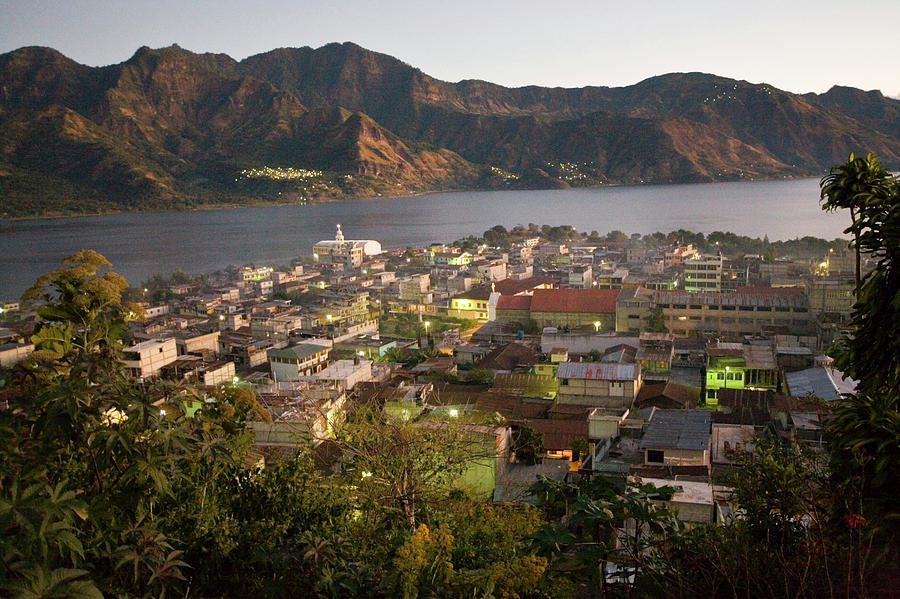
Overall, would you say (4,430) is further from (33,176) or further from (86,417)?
(33,176)

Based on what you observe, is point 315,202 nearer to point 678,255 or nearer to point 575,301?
point 678,255

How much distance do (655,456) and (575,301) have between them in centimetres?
1062

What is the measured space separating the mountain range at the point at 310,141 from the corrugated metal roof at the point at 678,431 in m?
78.2

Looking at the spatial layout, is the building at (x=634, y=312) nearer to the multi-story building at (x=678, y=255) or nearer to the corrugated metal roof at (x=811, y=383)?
the corrugated metal roof at (x=811, y=383)

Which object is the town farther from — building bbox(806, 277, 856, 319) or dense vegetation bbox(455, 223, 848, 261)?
dense vegetation bbox(455, 223, 848, 261)

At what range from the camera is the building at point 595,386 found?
33.9ft

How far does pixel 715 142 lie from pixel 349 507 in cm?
13488

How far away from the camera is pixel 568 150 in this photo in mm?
130500

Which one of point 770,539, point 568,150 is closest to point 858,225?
point 770,539

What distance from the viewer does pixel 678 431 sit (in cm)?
687

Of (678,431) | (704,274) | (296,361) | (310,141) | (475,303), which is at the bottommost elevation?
(296,361)

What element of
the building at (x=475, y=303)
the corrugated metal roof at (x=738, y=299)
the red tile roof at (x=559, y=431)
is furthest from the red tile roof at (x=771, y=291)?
the red tile roof at (x=559, y=431)

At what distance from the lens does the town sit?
6.88m

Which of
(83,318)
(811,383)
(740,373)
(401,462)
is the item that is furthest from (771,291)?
(83,318)
